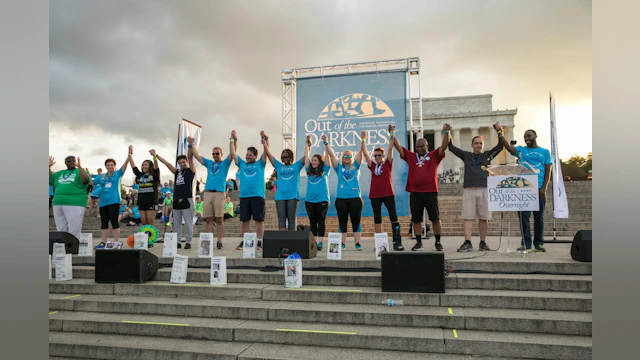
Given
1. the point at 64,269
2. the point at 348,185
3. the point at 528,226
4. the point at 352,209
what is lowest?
the point at 64,269

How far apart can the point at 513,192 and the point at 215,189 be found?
489 cm

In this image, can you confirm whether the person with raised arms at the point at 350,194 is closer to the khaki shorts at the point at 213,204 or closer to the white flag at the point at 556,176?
the khaki shorts at the point at 213,204

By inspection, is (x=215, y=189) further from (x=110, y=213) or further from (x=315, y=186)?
(x=110, y=213)

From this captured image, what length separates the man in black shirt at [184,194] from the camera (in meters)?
7.54

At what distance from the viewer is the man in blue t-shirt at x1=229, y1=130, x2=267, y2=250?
707 cm

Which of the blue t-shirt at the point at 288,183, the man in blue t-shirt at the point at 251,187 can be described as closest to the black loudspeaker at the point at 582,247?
the blue t-shirt at the point at 288,183

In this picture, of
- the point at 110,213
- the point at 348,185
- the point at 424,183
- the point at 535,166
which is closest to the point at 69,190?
the point at 110,213

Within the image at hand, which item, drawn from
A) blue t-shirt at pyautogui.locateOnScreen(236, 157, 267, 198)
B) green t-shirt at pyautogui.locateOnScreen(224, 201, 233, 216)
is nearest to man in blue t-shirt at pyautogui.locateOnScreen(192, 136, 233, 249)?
blue t-shirt at pyautogui.locateOnScreen(236, 157, 267, 198)

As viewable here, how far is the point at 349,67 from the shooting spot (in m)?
10.3

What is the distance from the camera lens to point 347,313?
168 inches

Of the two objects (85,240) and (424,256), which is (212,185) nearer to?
(85,240)

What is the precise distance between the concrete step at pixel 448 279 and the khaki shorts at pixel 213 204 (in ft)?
5.85

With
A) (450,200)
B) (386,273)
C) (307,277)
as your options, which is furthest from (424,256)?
(450,200)

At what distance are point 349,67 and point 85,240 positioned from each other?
7.00 metres
